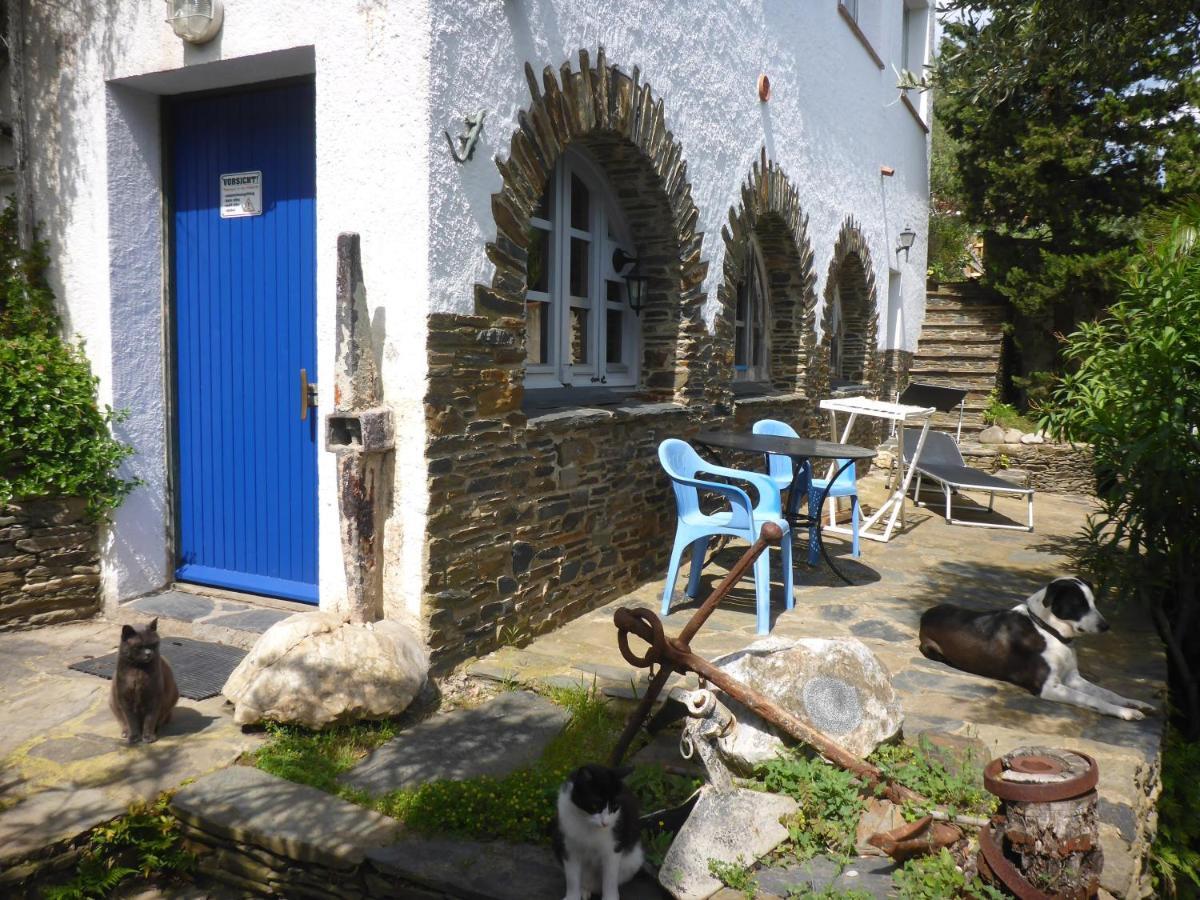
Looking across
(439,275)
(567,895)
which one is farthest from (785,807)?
(439,275)

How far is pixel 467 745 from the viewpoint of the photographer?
10.9ft

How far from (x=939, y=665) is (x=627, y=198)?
3.24m

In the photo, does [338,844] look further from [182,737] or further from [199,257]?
[199,257]

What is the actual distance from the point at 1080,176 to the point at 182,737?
37.8 feet

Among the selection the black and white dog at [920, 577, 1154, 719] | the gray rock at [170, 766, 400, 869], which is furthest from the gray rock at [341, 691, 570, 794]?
the black and white dog at [920, 577, 1154, 719]

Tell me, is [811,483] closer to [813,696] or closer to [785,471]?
[785,471]

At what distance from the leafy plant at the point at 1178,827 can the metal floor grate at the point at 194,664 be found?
141 inches

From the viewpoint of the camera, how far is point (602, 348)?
5723 millimetres

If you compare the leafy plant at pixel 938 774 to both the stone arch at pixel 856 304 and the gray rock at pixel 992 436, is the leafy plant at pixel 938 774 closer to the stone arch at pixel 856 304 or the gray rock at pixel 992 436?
the stone arch at pixel 856 304

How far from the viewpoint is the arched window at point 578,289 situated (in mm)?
5117

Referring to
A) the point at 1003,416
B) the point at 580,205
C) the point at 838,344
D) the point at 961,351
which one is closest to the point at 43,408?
the point at 580,205

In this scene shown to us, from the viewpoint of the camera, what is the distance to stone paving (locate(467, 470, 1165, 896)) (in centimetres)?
322

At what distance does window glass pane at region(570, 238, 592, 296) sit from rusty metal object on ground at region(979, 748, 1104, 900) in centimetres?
373

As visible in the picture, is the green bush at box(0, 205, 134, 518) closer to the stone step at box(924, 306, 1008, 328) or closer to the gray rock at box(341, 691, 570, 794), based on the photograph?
the gray rock at box(341, 691, 570, 794)
